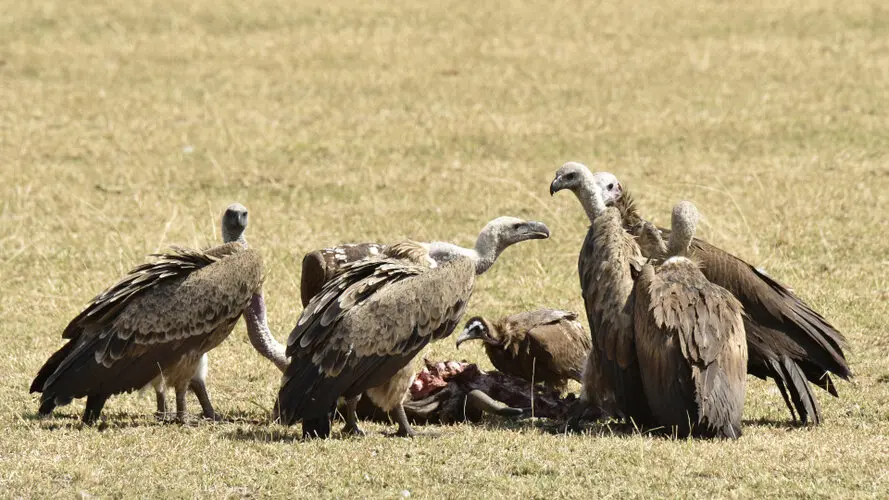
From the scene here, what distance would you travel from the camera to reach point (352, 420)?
8.59m

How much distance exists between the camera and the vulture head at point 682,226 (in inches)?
352

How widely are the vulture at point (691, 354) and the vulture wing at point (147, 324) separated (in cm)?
256

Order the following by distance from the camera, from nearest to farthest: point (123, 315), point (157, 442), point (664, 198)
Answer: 1. point (157, 442)
2. point (123, 315)
3. point (664, 198)

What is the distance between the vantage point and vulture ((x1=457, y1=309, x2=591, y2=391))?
10000mm

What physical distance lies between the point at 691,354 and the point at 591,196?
6.93 feet

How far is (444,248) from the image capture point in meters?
9.26

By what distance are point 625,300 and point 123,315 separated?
3.20 meters

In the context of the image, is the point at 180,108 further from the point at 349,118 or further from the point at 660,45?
the point at 660,45

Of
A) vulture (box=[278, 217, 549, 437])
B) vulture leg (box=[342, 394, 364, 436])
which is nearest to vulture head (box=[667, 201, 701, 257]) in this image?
vulture (box=[278, 217, 549, 437])

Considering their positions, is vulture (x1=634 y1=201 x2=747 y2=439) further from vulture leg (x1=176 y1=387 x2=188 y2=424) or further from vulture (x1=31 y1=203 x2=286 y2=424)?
vulture leg (x1=176 y1=387 x2=188 y2=424)

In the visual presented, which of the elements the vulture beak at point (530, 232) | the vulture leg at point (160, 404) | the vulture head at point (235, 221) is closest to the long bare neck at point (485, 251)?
the vulture beak at point (530, 232)

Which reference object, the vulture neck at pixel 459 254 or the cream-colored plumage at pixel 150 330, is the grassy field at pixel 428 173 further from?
the vulture neck at pixel 459 254

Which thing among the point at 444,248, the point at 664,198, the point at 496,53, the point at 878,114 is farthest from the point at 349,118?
the point at 444,248

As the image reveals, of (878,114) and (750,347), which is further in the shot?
(878,114)
